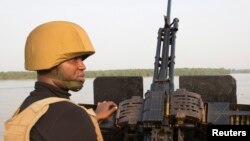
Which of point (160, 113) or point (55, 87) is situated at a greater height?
point (55, 87)

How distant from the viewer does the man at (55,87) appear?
1.34 meters

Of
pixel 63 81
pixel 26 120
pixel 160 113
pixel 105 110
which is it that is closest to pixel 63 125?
pixel 26 120

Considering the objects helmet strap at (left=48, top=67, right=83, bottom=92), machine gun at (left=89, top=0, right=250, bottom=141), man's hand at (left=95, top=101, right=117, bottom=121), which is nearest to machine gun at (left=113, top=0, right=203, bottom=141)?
machine gun at (left=89, top=0, right=250, bottom=141)

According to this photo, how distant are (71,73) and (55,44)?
0.16 meters

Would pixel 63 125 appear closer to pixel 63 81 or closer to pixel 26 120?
pixel 26 120

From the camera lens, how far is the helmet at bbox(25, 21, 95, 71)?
143 centimetres

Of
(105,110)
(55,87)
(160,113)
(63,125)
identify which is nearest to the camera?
(63,125)

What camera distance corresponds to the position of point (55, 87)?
153cm

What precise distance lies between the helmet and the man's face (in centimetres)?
4

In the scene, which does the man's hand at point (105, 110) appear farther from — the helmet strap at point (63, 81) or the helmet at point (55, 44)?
the helmet at point (55, 44)

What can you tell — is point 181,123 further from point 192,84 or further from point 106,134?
point 192,84

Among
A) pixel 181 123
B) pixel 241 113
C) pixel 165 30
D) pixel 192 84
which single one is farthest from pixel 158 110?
pixel 192 84

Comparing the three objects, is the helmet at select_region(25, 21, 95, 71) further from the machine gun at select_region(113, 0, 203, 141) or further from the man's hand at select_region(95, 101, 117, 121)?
the machine gun at select_region(113, 0, 203, 141)

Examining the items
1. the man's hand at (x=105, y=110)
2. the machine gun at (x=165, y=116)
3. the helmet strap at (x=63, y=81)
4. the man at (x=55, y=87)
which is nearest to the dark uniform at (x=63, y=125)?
the man at (x=55, y=87)
